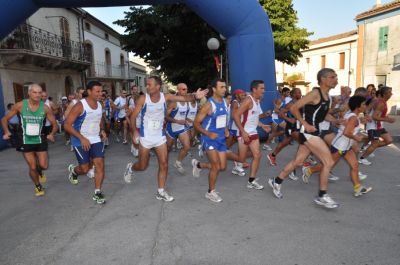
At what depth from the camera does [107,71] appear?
30.7m

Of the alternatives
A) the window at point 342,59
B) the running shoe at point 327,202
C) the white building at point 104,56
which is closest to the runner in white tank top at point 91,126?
the running shoe at point 327,202

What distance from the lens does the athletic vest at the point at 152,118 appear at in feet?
15.4

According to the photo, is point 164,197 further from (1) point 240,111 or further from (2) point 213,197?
(1) point 240,111

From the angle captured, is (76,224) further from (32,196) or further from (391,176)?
(391,176)

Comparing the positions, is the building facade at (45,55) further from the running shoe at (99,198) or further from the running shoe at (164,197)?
the running shoe at (164,197)

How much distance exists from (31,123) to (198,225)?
2.98 m

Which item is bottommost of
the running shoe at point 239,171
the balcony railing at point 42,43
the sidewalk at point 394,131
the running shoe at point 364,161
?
the sidewalk at point 394,131

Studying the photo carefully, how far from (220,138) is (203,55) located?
1081 centimetres

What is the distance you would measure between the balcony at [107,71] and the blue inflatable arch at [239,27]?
1782 centimetres

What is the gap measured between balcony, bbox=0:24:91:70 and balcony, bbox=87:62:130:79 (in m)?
4.08

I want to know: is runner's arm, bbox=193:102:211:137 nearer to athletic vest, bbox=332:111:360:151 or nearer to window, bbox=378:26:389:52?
athletic vest, bbox=332:111:360:151

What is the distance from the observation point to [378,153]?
7965 mm

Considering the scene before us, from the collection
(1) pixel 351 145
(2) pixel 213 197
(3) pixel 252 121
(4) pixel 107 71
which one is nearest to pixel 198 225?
(2) pixel 213 197

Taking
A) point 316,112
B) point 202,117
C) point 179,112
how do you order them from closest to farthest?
point 316,112, point 202,117, point 179,112
